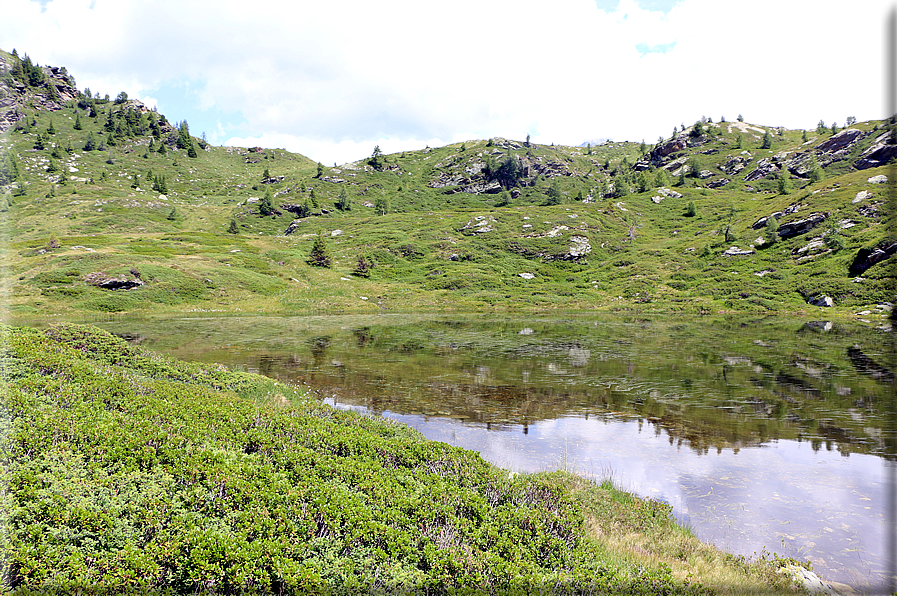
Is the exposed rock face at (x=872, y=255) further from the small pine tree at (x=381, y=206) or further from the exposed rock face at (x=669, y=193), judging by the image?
the small pine tree at (x=381, y=206)

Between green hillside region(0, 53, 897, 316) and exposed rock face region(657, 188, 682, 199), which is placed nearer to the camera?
green hillside region(0, 53, 897, 316)

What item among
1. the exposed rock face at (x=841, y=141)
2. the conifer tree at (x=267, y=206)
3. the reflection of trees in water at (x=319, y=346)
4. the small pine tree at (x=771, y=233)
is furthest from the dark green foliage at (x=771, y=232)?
the conifer tree at (x=267, y=206)

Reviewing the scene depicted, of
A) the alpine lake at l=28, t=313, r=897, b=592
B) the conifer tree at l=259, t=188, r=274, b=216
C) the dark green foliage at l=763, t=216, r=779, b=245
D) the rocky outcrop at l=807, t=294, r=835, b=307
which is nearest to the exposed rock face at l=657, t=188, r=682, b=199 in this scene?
the dark green foliage at l=763, t=216, r=779, b=245

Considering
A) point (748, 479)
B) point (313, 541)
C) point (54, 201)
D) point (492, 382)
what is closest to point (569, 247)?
point (492, 382)

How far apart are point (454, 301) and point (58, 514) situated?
8641 centimetres

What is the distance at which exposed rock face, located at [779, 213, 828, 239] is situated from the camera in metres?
100

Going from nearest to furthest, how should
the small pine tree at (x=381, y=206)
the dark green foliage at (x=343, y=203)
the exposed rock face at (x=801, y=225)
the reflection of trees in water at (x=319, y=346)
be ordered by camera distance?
the reflection of trees in water at (x=319, y=346)
the exposed rock face at (x=801, y=225)
the small pine tree at (x=381, y=206)
the dark green foliage at (x=343, y=203)

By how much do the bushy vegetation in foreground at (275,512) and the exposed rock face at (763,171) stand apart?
766ft

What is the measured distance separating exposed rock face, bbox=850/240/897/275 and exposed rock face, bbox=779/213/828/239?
74.4 feet

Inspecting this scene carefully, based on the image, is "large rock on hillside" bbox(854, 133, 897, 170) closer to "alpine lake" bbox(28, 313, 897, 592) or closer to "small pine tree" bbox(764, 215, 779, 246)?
"small pine tree" bbox(764, 215, 779, 246)

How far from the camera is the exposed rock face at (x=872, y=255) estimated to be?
7731 centimetres

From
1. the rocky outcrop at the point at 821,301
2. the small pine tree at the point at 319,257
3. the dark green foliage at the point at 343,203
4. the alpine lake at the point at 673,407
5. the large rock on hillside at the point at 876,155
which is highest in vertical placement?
the large rock on hillside at the point at 876,155

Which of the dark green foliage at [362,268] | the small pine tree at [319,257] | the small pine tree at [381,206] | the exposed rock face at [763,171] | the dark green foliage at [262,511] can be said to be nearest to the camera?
the dark green foliage at [262,511]

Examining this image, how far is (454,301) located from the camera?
93.4 m
